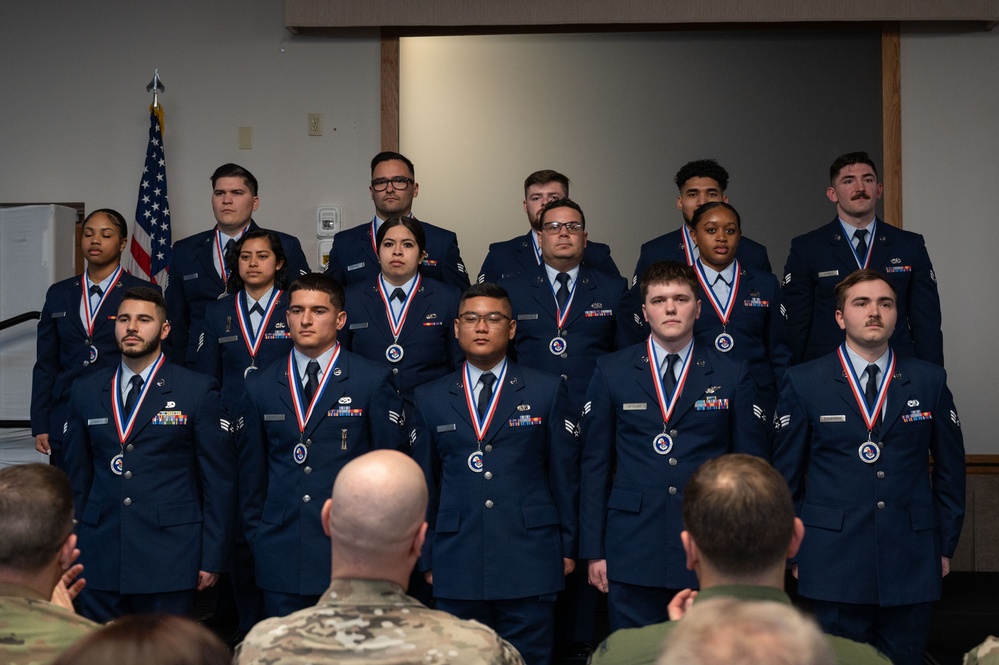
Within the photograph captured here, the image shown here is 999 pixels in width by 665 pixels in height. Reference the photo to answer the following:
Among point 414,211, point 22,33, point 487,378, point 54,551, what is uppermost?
point 22,33

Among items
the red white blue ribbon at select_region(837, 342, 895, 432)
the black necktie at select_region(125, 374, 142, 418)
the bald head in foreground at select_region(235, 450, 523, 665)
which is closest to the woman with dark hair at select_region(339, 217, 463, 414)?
the black necktie at select_region(125, 374, 142, 418)

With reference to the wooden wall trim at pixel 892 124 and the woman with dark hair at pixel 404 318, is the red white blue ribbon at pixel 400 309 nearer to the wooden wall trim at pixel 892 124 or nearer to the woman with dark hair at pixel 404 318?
the woman with dark hair at pixel 404 318

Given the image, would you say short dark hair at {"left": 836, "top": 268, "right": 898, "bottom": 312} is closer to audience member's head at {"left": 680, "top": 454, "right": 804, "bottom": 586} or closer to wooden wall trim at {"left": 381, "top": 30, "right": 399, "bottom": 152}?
audience member's head at {"left": 680, "top": 454, "right": 804, "bottom": 586}

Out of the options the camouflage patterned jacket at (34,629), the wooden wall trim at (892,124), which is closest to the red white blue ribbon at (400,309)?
the camouflage patterned jacket at (34,629)

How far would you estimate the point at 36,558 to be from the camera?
231 cm

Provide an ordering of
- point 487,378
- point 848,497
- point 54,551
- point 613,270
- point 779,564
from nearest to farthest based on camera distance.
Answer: point 779,564 → point 54,551 → point 848,497 → point 487,378 → point 613,270

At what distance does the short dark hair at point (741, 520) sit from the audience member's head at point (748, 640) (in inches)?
28.1

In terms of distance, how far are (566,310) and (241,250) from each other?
4.78 ft

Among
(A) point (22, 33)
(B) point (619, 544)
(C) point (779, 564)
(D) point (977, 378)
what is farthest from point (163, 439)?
(D) point (977, 378)

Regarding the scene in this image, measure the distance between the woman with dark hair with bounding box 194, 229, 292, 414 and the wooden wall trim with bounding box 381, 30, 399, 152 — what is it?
199 centimetres

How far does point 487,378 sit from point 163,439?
4.11ft

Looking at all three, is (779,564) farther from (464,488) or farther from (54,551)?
(464,488)

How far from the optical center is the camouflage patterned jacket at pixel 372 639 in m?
1.95

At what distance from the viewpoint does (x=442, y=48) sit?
367 inches
